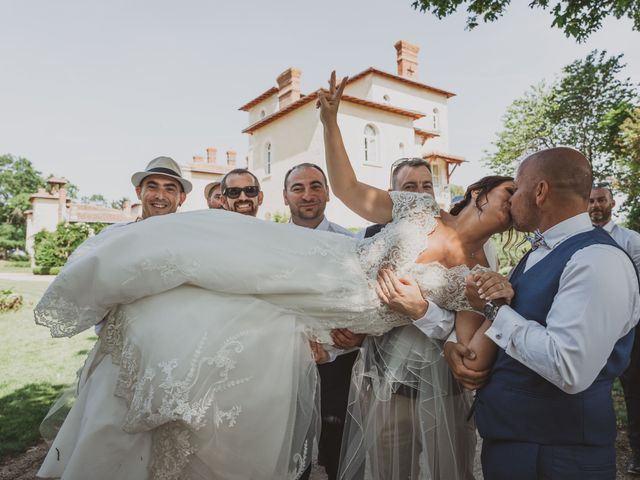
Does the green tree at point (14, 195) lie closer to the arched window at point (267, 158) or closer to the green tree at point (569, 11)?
the arched window at point (267, 158)

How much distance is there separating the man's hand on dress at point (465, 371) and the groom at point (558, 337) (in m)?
0.05

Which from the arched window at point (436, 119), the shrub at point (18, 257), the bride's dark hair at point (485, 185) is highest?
the arched window at point (436, 119)

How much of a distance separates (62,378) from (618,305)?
7.68 meters

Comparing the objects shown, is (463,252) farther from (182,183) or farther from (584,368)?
(182,183)

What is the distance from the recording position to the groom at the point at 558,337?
1.79 m

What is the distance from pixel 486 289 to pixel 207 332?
1.40 meters

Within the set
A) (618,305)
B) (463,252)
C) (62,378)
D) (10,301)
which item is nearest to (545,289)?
(618,305)

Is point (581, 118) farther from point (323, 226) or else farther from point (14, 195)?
point (14, 195)

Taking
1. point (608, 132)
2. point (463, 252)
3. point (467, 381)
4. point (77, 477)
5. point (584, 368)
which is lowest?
point (77, 477)

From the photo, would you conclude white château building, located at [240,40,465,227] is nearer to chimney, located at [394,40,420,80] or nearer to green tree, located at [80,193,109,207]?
chimney, located at [394,40,420,80]

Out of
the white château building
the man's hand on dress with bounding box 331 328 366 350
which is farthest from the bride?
the white château building

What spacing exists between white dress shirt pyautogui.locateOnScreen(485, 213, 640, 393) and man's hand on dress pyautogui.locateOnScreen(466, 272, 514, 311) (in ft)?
0.67

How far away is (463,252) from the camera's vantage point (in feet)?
8.37

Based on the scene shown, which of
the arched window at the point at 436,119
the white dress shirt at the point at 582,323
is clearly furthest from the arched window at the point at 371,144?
the white dress shirt at the point at 582,323
